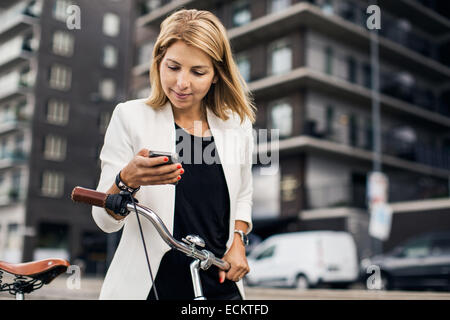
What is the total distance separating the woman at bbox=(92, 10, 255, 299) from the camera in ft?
5.07

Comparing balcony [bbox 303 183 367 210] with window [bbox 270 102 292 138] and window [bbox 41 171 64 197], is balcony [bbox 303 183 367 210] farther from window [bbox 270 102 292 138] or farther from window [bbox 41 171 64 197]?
window [bbox 41 171 64 197]

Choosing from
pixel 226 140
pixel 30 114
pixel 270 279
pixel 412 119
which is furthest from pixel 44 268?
pixel 30 114

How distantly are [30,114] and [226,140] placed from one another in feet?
124

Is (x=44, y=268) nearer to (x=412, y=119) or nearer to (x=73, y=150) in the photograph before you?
(x=412, y=119)

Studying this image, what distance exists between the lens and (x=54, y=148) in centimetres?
3856

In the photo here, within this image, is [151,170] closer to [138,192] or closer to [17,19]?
[138,192]

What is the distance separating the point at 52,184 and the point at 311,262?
88.3 feet

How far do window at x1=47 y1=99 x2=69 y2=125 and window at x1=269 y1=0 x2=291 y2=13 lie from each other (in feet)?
65.2

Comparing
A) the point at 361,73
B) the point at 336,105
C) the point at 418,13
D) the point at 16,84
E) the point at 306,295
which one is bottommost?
the point at 306,295

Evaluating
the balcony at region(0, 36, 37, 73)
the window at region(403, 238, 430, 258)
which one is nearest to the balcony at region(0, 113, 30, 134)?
the balcony at region(0, 36, 37, 73)

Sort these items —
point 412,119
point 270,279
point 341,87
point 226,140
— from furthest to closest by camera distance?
point 412,119 < point 341,87 < point 270,279 < point 226,140

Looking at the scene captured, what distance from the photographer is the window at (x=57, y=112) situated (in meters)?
38.4

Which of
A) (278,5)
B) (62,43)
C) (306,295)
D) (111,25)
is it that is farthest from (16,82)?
(306,295)
